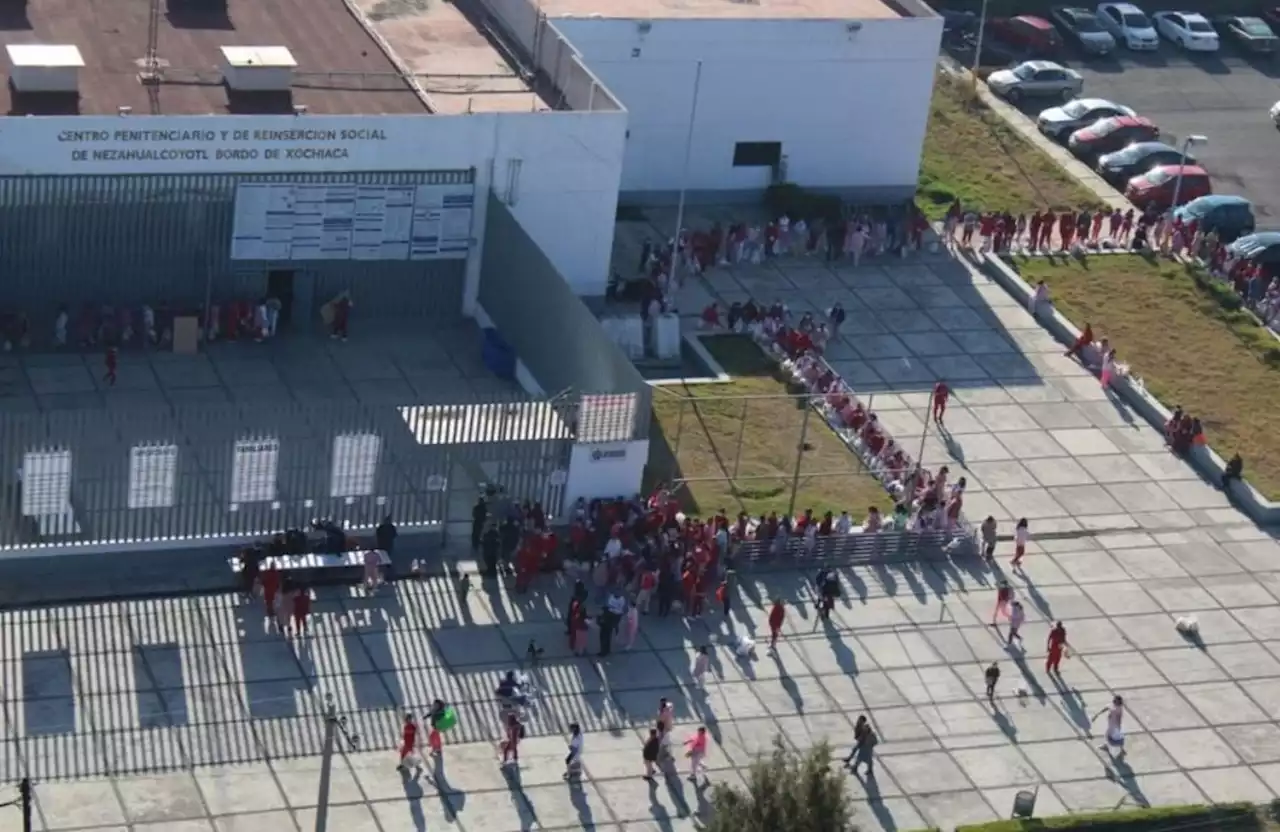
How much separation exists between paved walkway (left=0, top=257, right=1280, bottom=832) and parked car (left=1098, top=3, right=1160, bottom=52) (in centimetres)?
2932

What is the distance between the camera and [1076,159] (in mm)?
72438

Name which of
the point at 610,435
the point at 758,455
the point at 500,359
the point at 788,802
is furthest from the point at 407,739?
the point at 500,359

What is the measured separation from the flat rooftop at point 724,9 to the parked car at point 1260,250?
33.9 ft

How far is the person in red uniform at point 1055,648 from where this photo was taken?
153 feet

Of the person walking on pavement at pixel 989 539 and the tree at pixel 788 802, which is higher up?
the tree at pixel 788 802

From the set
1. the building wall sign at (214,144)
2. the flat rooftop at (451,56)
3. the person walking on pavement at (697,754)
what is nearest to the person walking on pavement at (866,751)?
the person walking on pavement at (697,754)

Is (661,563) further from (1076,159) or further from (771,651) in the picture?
(1076,159)

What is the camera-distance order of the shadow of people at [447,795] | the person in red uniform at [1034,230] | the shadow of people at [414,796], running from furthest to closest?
1. the person in red uniform at [1034,230]
2. the shadow of people at [447,795]
3. the shadow of people at [414,796]

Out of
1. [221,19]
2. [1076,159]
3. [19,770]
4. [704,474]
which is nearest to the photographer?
[19,770]

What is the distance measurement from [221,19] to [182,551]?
17134mm

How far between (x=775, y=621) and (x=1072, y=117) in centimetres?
3115

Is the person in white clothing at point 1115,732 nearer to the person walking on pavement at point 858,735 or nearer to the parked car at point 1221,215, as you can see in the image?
the person walking on pavement at point 858,735

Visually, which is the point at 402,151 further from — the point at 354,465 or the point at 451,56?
the point at 354,465

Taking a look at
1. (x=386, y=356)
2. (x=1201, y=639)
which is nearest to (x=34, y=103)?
(x=386, y=356)
